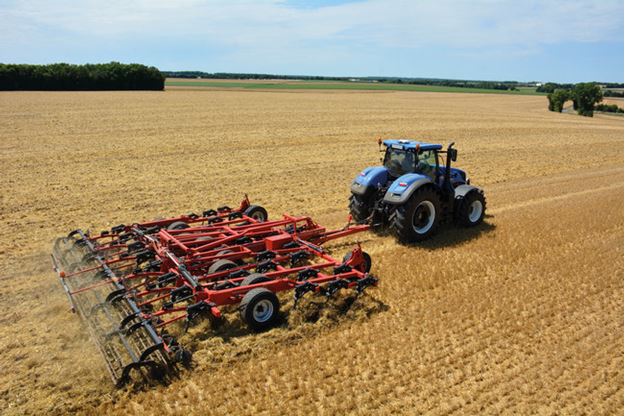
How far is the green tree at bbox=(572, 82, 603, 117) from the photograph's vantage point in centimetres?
5166

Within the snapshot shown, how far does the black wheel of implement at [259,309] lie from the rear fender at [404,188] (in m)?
3.34

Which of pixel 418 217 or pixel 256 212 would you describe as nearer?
pixel 418 217

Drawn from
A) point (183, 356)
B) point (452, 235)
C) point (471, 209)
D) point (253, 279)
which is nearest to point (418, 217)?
point (452, 235)

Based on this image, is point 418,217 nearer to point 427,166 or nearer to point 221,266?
point 427,166

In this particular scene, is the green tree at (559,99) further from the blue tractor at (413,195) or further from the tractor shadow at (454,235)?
the blue tractor at (413,195)

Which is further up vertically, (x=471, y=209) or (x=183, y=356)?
(x=471, y=209)

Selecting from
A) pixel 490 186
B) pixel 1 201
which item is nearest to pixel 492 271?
pixel 490 186

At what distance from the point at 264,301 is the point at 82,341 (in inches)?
83.9

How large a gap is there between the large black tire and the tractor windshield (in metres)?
0.77

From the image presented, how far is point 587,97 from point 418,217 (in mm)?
52995

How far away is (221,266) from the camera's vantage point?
6.46 meters

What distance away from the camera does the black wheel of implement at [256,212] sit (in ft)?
29.8

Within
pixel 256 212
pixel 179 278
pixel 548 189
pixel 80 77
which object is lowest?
pixel 179 278

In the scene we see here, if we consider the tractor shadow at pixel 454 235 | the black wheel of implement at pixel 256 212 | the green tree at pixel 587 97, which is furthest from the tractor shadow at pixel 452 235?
the green tree at pixel 587 97
